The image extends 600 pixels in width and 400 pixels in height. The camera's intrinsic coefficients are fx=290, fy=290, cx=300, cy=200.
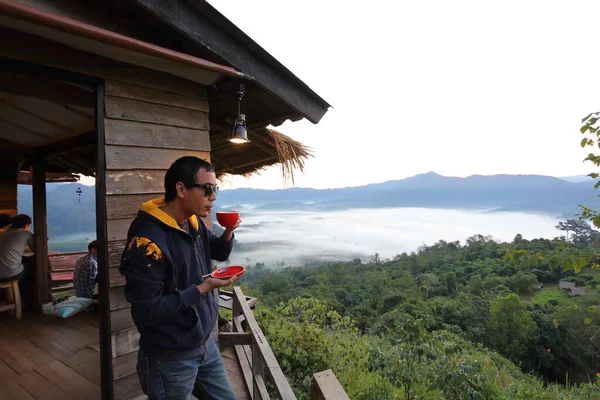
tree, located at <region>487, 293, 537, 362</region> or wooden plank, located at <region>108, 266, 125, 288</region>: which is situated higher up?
wooden plank, located at <region>108, 266, 125, 288</region>

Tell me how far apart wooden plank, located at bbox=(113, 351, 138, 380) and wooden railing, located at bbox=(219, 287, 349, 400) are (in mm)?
954

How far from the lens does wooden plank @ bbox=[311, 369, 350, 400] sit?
3.26 feet

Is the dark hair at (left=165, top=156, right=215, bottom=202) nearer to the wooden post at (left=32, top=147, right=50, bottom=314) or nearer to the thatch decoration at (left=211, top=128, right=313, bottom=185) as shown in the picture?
the thatch decoration at (left=211, top=128, right=313, bottom=185)

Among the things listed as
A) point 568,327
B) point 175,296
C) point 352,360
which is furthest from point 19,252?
point 568,327

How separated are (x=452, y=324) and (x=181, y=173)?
124 ft

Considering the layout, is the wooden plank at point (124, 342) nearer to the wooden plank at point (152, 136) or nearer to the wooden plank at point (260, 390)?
the wooden plank at point (260, 390)

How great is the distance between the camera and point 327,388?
102 centimetres

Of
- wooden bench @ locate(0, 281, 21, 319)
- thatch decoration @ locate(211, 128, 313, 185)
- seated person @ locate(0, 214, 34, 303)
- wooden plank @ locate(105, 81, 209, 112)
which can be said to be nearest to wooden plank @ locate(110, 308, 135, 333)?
wooden plank @ locate(105, 81, 209, 112)

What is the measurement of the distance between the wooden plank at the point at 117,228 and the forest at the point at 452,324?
107 inches

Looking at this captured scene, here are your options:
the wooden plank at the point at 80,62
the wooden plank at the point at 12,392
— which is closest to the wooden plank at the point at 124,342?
the wooden plank at the point at 12,392

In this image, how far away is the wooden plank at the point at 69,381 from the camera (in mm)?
2559

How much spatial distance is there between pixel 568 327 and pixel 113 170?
142 ft

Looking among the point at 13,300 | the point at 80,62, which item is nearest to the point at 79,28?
the point at 80,62

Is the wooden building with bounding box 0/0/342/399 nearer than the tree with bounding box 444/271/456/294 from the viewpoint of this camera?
Yes
